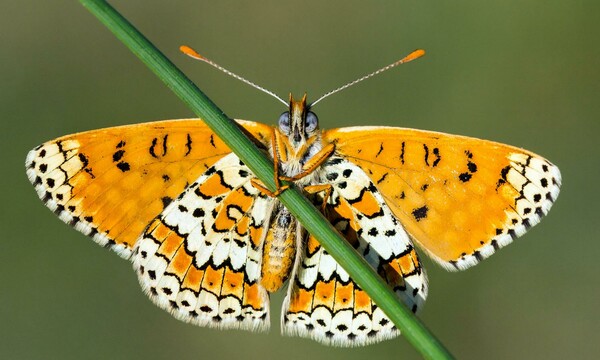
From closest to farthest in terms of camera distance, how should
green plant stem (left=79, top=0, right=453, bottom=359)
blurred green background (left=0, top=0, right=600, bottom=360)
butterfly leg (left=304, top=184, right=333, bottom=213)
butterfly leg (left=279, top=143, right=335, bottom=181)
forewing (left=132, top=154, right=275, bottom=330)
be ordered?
1. green plant stem (left=79, top=0, right=453, bottom=359)
2. butterfly leg (left=279, top=143, right=335, bottom=181)
3. butterfly leg (left=304, top=184, right=333, bottom=213)
4. forewing (left=132, top=154, right=275, bottom=330)
5. blurred green background (left=0, top=0, right=600, bottom=360)

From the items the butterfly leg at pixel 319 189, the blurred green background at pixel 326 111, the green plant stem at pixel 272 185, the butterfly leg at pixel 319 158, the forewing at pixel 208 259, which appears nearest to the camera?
the green plant stem at pixel 272 185

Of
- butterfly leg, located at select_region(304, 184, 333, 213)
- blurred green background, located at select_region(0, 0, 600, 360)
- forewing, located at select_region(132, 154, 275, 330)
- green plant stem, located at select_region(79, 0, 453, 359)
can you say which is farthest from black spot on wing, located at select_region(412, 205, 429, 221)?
blurred green background, located at select_region(0, 0, 600, 360)

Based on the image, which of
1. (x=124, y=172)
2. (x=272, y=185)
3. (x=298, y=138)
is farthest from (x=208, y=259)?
(x=272, y=185)

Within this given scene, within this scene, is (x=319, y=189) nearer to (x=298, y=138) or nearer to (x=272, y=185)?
(x=298, y=138)

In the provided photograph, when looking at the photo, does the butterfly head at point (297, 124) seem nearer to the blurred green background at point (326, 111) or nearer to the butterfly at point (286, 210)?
the butterfly at point (286, 210)

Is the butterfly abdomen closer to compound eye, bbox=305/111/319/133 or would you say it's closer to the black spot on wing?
compound eye, bbox=305/111/319/133

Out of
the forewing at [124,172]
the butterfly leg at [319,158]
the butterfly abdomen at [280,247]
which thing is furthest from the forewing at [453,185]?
the forewing at [124,172]

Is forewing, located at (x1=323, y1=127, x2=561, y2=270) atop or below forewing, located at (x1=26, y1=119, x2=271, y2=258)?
below
